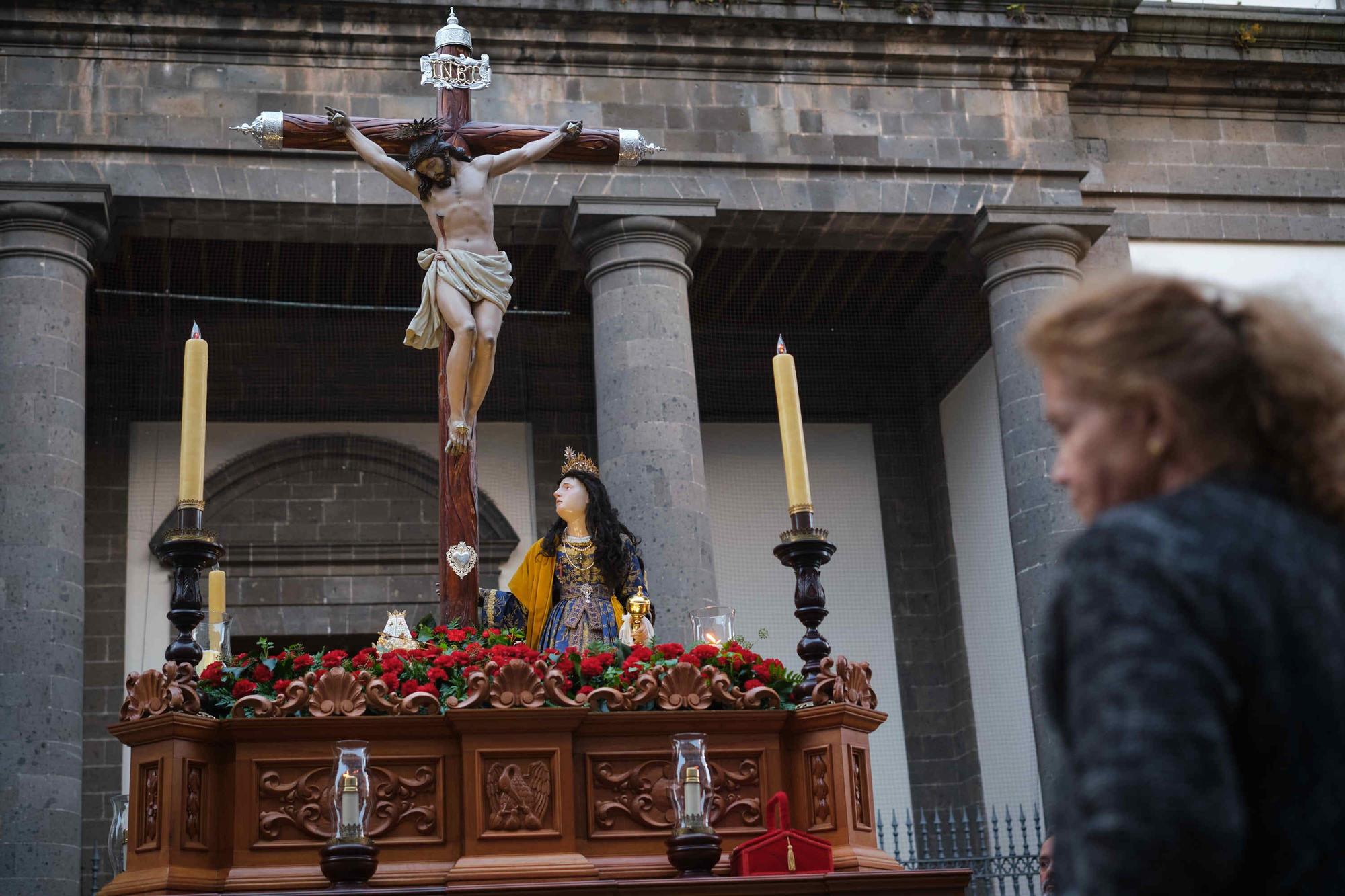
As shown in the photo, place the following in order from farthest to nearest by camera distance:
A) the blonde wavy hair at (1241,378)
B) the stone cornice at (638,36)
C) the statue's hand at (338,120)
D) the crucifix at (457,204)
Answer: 1. the stone cornice at (638,36)
2. the statue's hand at (338,120)
3. the crucifix at (457,204)
4. the blonde wavy hair at (1241,378)

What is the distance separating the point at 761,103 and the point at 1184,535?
1209 cm

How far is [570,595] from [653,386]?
16.2 ft

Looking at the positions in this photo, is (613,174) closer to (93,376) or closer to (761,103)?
(761,103)

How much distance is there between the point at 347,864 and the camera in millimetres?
4410

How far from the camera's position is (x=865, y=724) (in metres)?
5.38

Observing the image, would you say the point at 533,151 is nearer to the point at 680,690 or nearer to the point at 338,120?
the point at 338,120

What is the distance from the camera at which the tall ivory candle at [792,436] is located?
5.87 m

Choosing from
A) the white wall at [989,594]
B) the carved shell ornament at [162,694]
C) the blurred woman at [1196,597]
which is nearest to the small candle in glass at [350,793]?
the carved shell ornament at [162,694]

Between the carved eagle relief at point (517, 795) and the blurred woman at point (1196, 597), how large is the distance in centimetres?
343

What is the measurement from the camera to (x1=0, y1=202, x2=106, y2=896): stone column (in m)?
10.4

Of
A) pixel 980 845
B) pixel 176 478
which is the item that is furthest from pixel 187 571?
pixel 980 845

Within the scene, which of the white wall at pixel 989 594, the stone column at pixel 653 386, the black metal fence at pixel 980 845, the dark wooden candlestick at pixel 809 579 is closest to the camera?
the dark wooden candlestick at pixel 809 579

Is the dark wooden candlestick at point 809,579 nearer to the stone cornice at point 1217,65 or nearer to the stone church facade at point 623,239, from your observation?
the stone church facade at point 623,239

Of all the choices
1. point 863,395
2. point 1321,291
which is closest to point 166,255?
point 863,395
